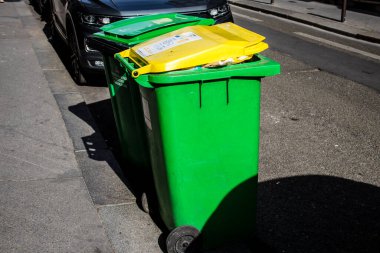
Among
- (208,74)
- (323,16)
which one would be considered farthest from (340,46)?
(208,74)

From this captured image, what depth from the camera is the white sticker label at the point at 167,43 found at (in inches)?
139

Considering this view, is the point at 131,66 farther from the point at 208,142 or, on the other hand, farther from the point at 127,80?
the point at 208,142

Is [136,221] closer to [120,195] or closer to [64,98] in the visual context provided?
[120,195]

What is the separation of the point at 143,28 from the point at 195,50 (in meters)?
1.17

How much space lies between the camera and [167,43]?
362 centimetres

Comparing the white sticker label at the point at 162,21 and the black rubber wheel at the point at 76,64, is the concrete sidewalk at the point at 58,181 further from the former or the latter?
the white sticker label at the point at 162,21

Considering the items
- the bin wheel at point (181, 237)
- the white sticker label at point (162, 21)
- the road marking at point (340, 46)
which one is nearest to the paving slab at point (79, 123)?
the white sticker label at point (162, 21)

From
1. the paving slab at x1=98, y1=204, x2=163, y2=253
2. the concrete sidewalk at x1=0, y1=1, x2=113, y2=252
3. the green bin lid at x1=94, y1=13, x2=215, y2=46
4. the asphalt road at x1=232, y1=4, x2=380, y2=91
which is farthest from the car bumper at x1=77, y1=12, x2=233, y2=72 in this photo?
the asphalt road at x1=232, y1=4, x2=380, y2=91

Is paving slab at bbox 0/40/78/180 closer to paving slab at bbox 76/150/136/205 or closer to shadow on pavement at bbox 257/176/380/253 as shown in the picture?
paving slab at bbox 76/150/136/205

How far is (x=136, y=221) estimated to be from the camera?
161 inches

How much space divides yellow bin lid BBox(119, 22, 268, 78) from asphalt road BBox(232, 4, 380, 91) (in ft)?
15.3

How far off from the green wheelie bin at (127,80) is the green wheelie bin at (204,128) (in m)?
0.49

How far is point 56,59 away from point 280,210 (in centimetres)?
619

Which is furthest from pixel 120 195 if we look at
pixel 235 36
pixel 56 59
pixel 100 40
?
pixel 56 59
